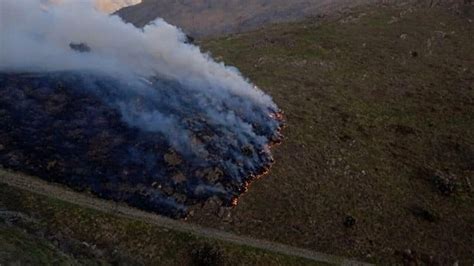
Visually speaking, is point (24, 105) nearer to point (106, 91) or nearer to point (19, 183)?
point (106, 91)

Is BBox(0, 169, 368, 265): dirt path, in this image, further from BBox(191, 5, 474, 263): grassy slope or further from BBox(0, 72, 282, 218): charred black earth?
BBox(191, 5, 474, 263): grassy slope

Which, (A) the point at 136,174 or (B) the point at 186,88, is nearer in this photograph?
(A) the point at 136,174

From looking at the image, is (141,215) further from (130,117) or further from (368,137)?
(368,137)

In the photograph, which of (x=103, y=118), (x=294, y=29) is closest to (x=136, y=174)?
(x=103, y=118)

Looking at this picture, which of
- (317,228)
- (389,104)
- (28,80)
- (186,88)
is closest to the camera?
(317,228)

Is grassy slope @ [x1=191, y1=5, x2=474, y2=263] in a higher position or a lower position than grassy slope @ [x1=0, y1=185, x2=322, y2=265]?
lower

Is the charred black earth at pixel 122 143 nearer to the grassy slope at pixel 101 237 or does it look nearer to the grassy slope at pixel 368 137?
the grassy slope at pixel 368 137

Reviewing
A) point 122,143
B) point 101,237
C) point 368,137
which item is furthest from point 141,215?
point 368,137

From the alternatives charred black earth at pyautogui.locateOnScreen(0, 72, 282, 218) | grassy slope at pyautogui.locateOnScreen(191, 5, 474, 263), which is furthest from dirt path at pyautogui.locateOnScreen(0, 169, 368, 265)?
grassy slope at pyautogui.locateOnScreen(191, 5, 474, 263)
